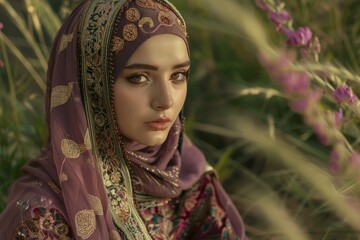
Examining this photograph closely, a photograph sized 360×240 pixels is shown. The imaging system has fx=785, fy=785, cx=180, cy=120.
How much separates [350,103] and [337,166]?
14 centimetres

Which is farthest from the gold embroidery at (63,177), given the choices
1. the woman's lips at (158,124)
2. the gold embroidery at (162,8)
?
the gold embroidery at (162,8)

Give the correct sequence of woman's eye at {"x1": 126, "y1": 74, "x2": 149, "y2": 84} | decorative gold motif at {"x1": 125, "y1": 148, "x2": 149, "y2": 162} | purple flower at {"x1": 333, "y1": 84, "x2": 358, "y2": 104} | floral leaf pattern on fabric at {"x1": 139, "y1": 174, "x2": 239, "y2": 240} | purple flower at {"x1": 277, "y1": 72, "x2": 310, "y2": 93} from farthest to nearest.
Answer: floral leaf pattern on fabric at {"x1": 139, "y1": 174, "x2": 239, "y2": 240} < decorative gold motif at {"x1": 125, "y1": 148, "x2": 149, "y2": 162} < woman's eye at {"x1": 126, "y1": 74, "x2": 149, "y2": 84} < purple flower at {"x1": 333, "y1": 84, "x2": 358, "y2": 104} < purple flower at {"x1": 277, "y1": 72, "x2": 310, "y2": 93}

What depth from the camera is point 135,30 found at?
1762 millimetres

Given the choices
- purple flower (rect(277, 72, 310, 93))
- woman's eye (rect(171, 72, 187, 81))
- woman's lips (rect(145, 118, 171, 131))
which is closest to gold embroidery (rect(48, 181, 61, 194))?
woman's lips (rect(145, 118, 171, 131))

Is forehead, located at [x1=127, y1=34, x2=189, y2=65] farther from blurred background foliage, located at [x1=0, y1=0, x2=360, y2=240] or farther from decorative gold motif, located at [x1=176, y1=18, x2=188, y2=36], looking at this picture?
blurred background foliage, located at [x1=0, y1=0, x2=360, y2=240]

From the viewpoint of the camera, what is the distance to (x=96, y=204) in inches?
69.6

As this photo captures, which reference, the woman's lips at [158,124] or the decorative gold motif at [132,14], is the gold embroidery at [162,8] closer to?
the decorative gold motif at [132,14]

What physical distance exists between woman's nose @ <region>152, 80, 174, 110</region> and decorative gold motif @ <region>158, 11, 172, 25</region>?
14cm

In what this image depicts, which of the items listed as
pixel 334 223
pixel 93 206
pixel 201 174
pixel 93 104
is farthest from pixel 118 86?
pixel 334 223

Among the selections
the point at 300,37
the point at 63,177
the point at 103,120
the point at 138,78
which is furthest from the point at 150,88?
the point at 300,37

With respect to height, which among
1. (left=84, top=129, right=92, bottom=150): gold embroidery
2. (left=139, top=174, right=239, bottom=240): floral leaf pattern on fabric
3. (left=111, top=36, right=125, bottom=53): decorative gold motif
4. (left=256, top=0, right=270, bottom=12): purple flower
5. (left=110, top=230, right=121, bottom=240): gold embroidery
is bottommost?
(left=139, top=174, right=239, bottom=240): floral leaf pattern on fabric

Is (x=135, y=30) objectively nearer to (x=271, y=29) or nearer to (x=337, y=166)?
(x=337, y=166)

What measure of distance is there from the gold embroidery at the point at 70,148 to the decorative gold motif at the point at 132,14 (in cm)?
31

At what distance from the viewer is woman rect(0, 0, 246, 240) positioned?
1.75m
